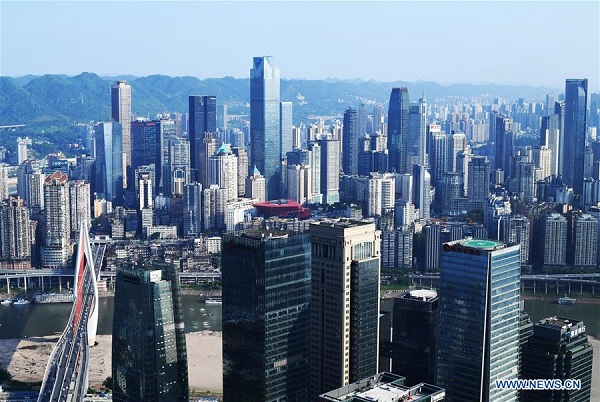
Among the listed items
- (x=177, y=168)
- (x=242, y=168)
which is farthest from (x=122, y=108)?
(x=242, y=168)

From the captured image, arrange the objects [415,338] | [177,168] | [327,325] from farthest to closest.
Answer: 1. [177,168]
2. [415,338]
3. [327,325]

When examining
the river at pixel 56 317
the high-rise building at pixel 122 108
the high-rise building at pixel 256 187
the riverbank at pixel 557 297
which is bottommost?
the river at pixel 56 317

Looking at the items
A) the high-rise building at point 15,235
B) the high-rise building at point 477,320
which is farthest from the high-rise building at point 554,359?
the high-rise building at point 15,235

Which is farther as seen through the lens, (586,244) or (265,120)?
(265,120)

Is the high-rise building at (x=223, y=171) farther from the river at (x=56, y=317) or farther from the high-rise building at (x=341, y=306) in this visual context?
the high-rise building at (x=341, y=306)

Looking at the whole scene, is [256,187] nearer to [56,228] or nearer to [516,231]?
[56,228]

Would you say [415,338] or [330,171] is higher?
[330,171]

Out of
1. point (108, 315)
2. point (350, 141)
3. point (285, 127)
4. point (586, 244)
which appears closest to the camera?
point (108, 315)

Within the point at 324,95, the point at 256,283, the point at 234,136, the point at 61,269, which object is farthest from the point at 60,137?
the point at 256,283
